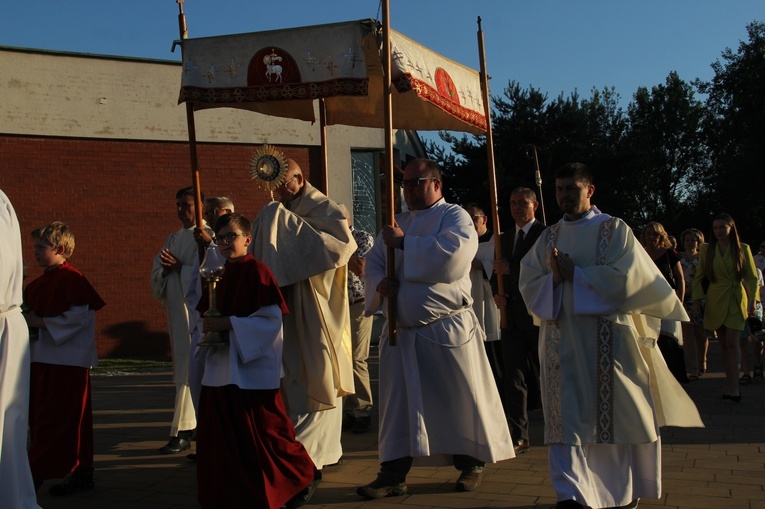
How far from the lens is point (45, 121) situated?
49.3ft

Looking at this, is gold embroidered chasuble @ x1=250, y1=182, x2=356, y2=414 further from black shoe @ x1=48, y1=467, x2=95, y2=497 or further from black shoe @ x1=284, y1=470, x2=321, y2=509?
black shoe @ x1=48, y1=467, x2=95, y2=497

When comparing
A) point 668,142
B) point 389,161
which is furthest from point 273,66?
point 668,142

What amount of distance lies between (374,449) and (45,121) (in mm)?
10408

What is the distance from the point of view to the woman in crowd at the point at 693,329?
11.4m

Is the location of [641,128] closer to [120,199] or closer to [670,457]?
[120,199]

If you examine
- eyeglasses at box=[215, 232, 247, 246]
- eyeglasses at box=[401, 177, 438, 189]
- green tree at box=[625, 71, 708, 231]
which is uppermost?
green tree at box=[625, 71, 708, 231]

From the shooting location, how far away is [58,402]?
5926mm

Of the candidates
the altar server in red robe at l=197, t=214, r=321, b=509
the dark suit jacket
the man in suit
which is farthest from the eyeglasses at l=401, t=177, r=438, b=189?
the dark suit jacket

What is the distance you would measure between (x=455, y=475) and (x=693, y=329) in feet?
21.4

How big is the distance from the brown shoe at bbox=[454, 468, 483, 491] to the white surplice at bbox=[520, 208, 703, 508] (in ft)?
2.56

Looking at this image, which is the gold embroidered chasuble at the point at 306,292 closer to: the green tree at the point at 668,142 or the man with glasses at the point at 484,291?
the man with glasses at the point at 484,291

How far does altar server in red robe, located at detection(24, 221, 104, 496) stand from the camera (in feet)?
19.1

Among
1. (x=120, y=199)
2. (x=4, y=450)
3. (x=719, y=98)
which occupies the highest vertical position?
(x=719, y=98)

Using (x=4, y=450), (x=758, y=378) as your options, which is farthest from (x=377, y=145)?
(x=4, y=450)
